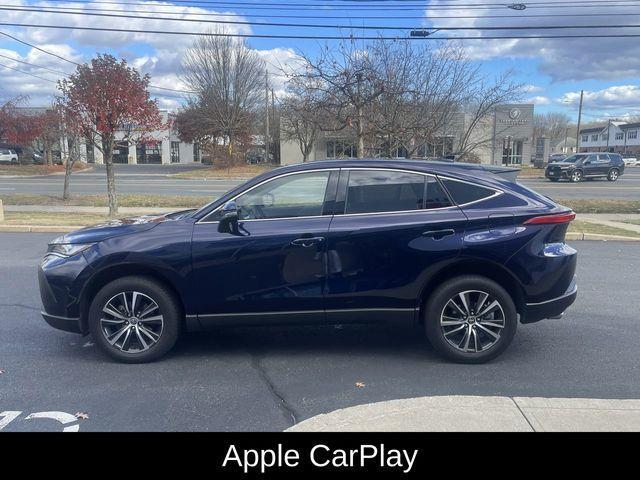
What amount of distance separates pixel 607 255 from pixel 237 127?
1644 inches

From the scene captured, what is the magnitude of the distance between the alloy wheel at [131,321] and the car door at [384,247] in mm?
1488

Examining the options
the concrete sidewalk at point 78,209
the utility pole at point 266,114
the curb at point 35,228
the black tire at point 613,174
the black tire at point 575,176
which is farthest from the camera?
the utility pole at point 266,114

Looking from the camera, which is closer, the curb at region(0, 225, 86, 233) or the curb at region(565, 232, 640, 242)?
the curb at region(565, 232, 640, 242)

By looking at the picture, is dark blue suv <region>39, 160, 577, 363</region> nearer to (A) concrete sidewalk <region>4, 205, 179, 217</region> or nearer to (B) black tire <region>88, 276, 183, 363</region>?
(B) black tire <region>88, 276, 183, 363</region>

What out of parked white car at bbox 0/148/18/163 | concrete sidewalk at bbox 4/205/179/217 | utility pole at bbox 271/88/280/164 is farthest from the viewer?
parked white car at bbox 0/148/18/163

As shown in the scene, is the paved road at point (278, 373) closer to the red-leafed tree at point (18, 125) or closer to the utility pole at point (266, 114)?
the red-leafed tree at point (18, 125)

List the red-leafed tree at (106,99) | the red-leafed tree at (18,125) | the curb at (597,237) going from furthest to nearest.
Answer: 1. the red-leafed tree at (18,125)
2. the red-leafed tree at (106,99)
3. the curb at (597,237)

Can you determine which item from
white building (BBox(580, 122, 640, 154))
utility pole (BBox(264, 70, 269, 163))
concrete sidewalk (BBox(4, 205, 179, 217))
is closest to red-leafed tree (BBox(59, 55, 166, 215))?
concrete sidewalk (BBox(4, 205, 179, 217))

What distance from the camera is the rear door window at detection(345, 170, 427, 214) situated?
454 cm

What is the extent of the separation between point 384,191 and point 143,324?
2363 millimetres

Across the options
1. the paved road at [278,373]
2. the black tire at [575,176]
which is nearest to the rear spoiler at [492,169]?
the paved road at [278,373]

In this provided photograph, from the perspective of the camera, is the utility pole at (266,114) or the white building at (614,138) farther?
the white building at (614,138)

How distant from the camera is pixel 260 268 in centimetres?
438

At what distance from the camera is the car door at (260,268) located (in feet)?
14.3
